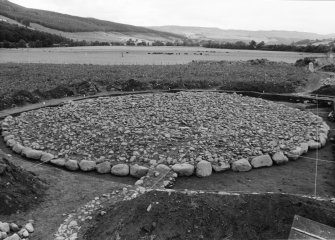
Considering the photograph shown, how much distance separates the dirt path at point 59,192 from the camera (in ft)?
24.5

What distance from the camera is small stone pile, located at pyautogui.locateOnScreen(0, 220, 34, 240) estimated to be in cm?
690

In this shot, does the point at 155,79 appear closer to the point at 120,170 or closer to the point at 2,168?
the point at 120,170

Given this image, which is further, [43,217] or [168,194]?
[43,217]

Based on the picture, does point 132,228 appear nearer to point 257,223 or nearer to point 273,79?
point 257,223

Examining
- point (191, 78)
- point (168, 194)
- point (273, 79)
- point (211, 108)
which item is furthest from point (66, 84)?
point (168, 194)

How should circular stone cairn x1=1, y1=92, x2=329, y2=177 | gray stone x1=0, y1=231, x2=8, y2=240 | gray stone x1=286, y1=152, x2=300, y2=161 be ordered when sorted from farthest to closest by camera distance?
gray stone x1=286, y1=152, x2=300, y2=161
circular stone cairn x1=1, y1=92, x2=329, y2=177
gray stone x1=0, y1=231, x2=8, y2=240

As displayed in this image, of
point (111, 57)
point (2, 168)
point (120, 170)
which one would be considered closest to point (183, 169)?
point (120, 170)

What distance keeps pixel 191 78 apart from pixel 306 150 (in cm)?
1265

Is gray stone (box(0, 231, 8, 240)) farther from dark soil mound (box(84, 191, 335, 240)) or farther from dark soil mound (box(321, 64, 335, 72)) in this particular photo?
dark soil mound (box(321, 64, 335, 72))

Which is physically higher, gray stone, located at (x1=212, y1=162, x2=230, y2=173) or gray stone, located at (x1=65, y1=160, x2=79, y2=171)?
gray stone, located at (x1=212, y1=162, x2=230, y2=173)

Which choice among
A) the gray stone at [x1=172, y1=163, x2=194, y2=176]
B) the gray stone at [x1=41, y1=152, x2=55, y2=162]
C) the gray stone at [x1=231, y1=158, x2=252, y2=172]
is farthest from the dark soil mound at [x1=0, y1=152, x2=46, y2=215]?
the gray stone at [x1=231, y1=158, x2=252, y2=172]

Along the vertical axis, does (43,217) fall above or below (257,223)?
below

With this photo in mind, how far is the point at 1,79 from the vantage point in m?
22.7

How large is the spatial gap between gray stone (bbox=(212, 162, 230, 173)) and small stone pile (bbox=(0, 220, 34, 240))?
5245mm
